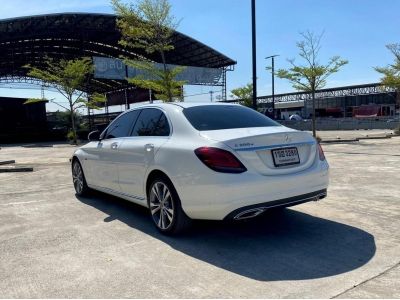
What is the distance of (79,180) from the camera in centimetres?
759

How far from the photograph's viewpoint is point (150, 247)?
462 centimetres

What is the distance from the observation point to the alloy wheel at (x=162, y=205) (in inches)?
192

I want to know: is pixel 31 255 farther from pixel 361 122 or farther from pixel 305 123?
pixel 305 123

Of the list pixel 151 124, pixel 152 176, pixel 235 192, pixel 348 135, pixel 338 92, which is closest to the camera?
pixel 235 192

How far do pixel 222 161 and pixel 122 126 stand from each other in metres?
2.52

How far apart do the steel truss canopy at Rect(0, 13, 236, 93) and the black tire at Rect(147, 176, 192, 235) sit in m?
35.1

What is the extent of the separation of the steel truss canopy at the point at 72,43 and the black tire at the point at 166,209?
115 feet

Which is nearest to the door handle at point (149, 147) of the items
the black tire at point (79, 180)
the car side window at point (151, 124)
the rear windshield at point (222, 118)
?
the car side window at point (151, 124)

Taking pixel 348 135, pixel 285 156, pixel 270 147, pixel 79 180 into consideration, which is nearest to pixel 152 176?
pixel 270 147

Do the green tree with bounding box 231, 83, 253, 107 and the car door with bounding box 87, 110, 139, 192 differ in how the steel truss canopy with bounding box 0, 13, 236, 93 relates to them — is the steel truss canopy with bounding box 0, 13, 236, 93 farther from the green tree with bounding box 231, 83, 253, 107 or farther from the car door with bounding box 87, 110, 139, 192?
the car door with bounding box 87, 110, 139, 192

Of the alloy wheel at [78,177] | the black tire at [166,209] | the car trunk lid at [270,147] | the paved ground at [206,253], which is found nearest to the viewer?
the paved ground at [206,253]

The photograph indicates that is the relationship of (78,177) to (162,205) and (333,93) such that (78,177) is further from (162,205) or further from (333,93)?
(333,93)

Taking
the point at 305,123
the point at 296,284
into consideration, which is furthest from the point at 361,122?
the point at 296,284

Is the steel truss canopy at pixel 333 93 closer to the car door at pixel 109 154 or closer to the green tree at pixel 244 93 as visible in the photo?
the green tree at pixel 244 93
